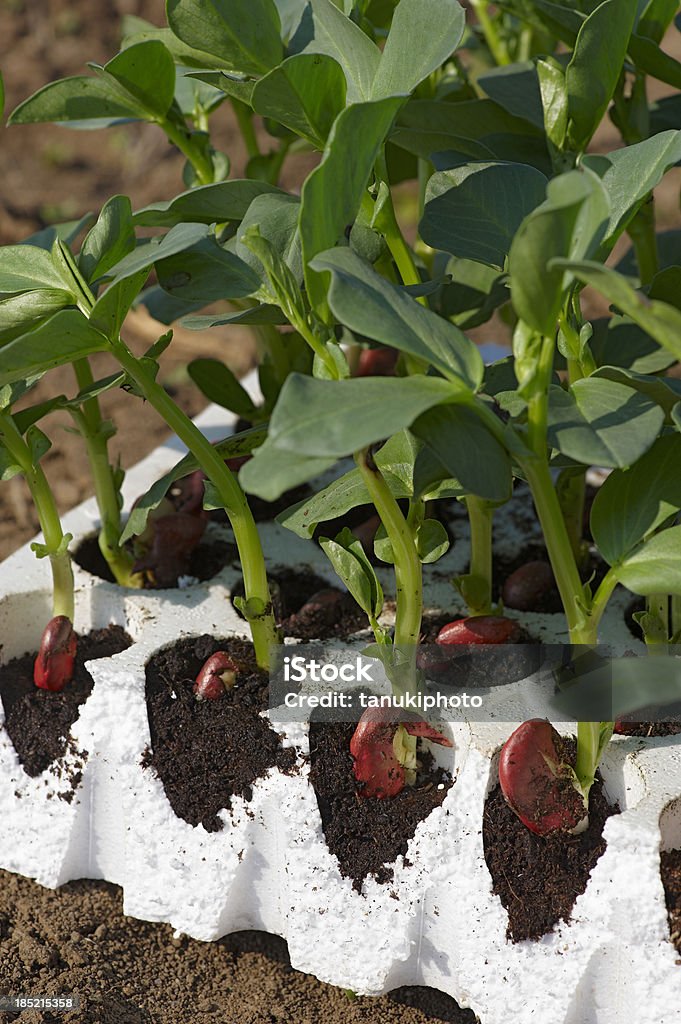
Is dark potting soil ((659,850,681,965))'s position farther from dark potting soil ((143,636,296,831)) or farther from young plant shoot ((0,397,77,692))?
young plant shoot ((0,397,77,692))

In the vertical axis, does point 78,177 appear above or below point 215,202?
below

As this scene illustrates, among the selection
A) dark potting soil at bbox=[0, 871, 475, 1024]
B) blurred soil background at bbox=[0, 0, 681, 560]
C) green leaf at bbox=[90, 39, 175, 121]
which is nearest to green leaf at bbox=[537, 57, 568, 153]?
green leaf at bbox=[90, 39, 175, 121]

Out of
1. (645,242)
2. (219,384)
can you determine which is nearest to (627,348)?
(645,242)

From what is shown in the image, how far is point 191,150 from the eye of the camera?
44.0 inches

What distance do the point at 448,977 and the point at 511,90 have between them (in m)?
0.84

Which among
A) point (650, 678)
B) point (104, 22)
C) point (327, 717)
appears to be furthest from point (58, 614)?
point (104, 22)

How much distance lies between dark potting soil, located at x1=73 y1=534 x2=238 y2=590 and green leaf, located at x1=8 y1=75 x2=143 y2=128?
1.62 feet

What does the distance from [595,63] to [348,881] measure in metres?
0.72

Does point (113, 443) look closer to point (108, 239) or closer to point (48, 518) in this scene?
point (48, 518)

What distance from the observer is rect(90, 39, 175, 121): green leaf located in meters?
0.95

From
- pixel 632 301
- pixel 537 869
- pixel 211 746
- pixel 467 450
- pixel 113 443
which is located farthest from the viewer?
pixel 113 443

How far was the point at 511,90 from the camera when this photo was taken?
3.52ft

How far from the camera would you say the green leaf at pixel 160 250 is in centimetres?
77

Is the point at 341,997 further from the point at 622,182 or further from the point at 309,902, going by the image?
the point at 622,182
